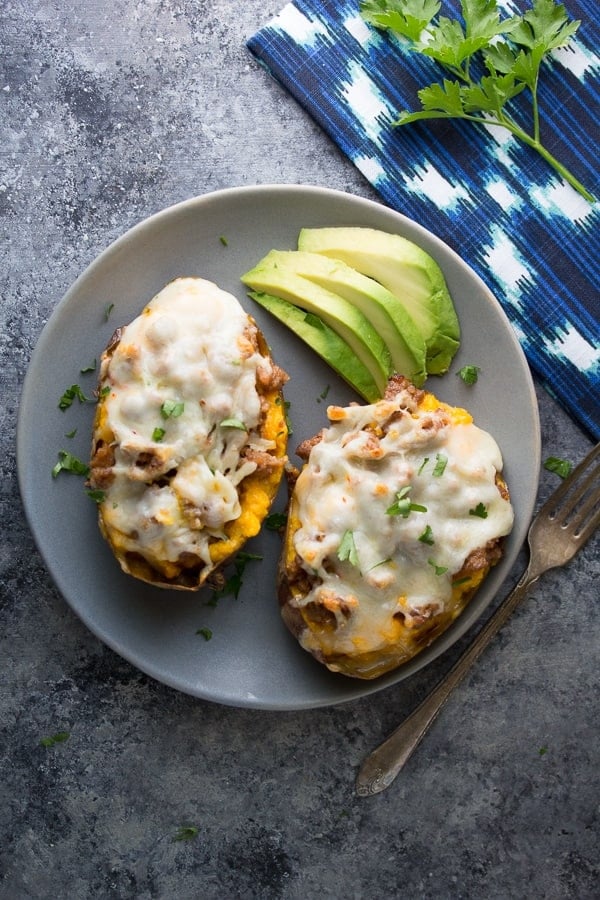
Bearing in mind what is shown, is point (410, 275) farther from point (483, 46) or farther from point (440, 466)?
point (483, 46)

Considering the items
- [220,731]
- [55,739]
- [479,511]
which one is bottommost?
[55,739]

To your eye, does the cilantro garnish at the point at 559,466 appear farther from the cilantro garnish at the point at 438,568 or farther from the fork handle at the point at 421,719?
the cilantro garnish at the point at 438,568

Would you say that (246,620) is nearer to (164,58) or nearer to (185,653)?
(185,653)

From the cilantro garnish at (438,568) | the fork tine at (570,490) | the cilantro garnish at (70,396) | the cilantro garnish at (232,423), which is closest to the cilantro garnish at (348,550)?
the cilantro garnish at (438,568)

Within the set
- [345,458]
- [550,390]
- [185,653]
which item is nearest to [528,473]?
[550,390]

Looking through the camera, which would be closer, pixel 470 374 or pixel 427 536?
pixel 427 536

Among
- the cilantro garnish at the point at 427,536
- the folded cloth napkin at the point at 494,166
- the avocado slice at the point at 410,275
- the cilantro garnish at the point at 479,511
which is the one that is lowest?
the cilantro garnish at the point at 427,536

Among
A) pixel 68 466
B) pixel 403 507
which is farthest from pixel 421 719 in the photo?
pixel 68 466
